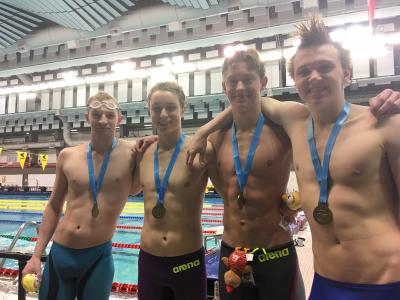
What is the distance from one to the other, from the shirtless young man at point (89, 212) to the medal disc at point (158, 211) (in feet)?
1.37

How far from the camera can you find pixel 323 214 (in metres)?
1.39

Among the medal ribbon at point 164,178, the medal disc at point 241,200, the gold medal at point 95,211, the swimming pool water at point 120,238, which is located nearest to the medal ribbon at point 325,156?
the medal disc at point 241,200

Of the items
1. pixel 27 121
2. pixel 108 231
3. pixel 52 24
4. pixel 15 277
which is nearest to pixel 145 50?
pixel 52 24

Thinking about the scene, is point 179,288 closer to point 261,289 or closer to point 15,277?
point 261,289

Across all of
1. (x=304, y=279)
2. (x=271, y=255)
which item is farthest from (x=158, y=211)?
(x=304, y=279)

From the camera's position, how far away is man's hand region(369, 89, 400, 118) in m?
1.32

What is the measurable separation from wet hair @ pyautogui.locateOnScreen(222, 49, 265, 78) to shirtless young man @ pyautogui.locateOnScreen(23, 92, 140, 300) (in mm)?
946

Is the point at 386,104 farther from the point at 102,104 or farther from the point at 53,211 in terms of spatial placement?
the point at 53,211

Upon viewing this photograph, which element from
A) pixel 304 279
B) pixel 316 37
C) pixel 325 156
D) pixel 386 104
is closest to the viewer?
pixel 386 104

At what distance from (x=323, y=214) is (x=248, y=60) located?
91 centimetres

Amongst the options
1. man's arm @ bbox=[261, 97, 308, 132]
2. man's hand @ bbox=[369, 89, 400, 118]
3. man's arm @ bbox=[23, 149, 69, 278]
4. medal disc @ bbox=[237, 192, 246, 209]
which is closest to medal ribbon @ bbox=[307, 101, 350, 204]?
man's hand @ bbox=[369, 89, 400, 118]

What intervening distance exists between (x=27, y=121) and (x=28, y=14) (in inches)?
436

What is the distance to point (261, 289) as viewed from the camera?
1.73 m

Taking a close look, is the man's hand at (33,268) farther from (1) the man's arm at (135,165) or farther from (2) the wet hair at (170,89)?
(2) the wet hair at (170,89)
